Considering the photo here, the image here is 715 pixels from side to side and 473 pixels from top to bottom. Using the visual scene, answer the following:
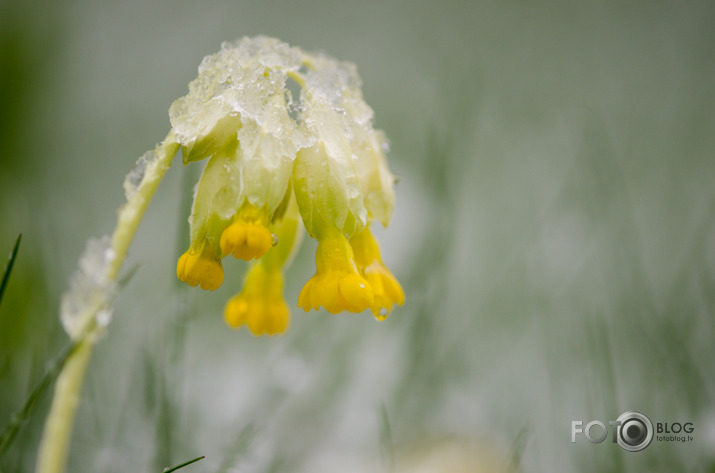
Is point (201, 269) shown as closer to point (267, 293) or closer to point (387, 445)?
point (267, 293)

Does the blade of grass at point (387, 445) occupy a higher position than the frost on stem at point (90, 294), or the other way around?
the frost on stem at point (90, 294)

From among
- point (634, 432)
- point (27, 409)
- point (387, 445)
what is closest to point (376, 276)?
point (387, 445)

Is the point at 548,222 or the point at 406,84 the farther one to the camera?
the point at 406,84

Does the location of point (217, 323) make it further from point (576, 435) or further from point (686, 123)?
point (686, 123)

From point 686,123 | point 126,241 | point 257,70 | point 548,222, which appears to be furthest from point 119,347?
point 686,123

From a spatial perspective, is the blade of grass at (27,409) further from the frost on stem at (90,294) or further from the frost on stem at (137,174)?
the frost on stem at (137,174)

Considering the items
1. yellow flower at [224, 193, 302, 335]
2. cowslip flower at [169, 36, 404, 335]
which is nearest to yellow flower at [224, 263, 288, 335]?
yellow flower at [224, 193, 302, 335]

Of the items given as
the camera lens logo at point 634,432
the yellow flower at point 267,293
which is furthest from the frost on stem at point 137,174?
the camera lens logo at point 634,432
